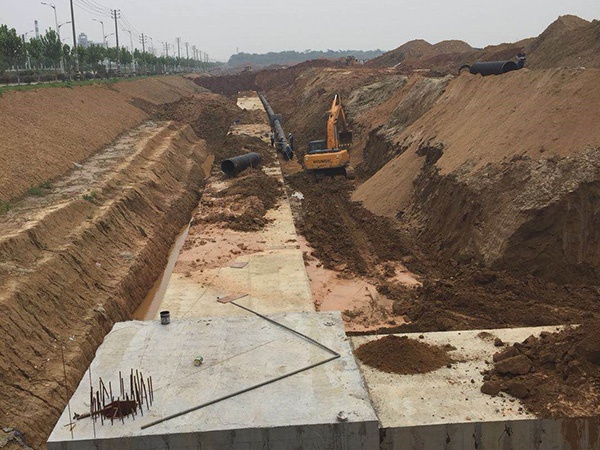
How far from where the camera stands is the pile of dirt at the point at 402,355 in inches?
336

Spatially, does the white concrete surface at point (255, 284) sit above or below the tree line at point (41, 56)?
below

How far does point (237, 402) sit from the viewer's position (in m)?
7.23

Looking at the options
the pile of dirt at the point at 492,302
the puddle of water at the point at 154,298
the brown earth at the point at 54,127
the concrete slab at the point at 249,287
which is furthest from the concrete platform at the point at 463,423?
the brown earth at the point at 54,127

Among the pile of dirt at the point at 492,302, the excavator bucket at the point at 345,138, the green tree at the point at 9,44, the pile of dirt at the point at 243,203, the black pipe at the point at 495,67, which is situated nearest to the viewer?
the pile of dirt at the point at 492,302

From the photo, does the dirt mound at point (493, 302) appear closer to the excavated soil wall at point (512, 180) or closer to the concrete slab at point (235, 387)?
the excavated soil wall at point (512, 180)

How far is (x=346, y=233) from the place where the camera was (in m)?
19.2

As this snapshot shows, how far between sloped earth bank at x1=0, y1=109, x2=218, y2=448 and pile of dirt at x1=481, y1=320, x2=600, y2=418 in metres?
8.04

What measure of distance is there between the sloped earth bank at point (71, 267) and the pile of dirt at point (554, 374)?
8.04 metres

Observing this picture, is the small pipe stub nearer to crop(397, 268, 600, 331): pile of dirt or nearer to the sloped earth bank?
the sloped earth bank

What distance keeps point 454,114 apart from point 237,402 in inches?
752

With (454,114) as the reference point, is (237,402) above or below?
below

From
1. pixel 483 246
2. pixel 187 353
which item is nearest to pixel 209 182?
pixel 483 246

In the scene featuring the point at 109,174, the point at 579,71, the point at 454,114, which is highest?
the point at 579,71

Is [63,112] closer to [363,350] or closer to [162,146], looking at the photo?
[162,146]
